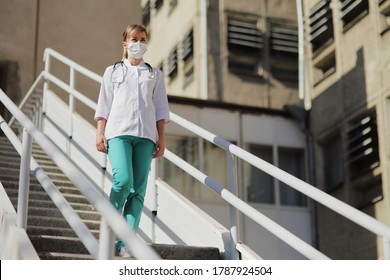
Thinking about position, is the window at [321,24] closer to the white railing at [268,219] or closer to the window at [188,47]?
the window at [188,47]

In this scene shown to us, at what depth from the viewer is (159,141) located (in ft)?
15.6

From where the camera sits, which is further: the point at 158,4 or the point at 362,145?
the point at 158,4

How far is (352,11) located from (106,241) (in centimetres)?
1379

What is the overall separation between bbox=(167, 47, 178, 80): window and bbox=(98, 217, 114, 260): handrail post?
20.5 m

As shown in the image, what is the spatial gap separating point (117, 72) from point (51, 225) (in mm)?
1293

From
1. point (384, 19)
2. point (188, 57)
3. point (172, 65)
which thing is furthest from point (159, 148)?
point (172, 65)

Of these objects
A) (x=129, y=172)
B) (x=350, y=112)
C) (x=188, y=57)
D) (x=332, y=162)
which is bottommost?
(x=129, y=172)

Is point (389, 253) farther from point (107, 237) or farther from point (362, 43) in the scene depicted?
point (362, 43)

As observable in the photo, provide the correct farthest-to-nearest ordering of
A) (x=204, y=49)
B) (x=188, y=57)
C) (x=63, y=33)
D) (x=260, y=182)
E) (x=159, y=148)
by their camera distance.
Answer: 1. (x=188, y=57)
2. (x=204, y=49)
3. (x=260, y=182)
4. (x=63, y=33)
5. (x=159, y=148)

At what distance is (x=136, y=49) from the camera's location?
180 inches

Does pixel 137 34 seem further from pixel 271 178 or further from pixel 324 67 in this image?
pixel 324 67

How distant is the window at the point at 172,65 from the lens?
23500 millimetres
